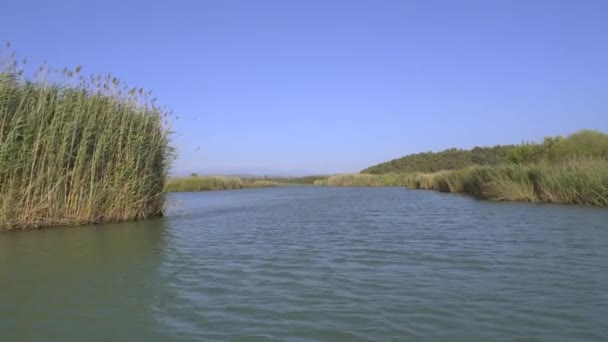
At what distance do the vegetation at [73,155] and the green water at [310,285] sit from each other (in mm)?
1047

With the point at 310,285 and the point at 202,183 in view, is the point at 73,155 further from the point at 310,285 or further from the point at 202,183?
the point at 202,183

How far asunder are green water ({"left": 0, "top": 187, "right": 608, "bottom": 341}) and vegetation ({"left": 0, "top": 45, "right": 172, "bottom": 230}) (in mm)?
1047

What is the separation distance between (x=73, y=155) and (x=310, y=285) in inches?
344

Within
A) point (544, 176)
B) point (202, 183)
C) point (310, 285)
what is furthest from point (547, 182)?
point (202, 183)

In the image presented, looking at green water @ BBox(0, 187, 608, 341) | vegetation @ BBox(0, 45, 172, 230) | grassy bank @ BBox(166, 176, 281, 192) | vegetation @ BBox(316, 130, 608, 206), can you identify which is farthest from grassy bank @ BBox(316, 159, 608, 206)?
grassy bank @ BBox(166, 176, 281, 192)

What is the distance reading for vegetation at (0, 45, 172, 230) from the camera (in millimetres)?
10172

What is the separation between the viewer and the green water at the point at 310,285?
3.81 metres

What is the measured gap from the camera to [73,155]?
11570mm

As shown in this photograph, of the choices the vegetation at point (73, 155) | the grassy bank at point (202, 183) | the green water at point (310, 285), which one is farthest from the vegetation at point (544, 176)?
the grassy bank at point (202, 183)

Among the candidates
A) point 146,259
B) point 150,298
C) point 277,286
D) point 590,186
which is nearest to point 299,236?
point 146,259

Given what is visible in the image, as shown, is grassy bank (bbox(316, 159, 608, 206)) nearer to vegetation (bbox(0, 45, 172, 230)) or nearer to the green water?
the green water

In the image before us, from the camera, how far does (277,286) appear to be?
5.23 m

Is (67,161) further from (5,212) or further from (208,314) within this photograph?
(208,314)

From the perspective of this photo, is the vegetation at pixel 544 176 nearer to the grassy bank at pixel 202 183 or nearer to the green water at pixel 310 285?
the green water at pixel 310 285
